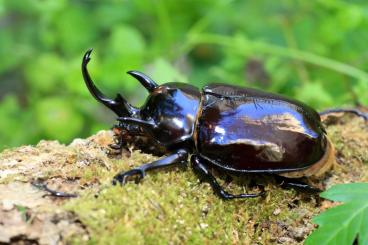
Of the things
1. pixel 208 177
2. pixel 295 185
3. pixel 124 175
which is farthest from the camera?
pixel 295 185

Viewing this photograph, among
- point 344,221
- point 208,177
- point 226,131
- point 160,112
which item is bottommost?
point 344,221

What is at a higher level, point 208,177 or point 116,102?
point 116,102

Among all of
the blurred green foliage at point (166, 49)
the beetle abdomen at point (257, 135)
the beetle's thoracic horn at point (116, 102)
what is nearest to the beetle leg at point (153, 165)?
the beetle abdomen at point (257, 135)

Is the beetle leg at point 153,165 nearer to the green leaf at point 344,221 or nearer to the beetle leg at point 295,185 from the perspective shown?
the beetle leg at point 295,185

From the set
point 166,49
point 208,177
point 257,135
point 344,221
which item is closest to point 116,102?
point 208,177

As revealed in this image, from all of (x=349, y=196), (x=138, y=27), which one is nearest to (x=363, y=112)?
(x=349, y=196)

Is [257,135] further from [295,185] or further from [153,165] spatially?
[153,165]

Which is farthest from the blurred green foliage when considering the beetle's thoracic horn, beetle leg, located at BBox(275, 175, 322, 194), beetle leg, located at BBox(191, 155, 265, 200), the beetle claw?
the beetle claw
